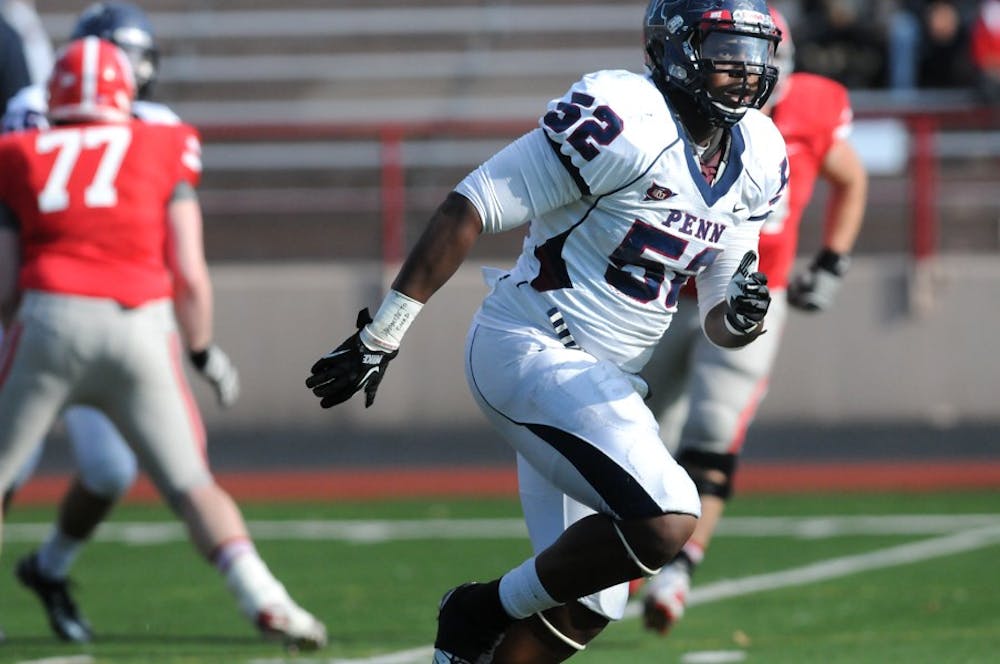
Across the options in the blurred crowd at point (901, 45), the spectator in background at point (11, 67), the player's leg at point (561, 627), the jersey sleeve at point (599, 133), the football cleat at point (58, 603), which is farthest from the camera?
the blurred crowd at point (901, 45)

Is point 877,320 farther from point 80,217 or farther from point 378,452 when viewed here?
point 80,217

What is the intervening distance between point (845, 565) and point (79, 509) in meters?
3.11

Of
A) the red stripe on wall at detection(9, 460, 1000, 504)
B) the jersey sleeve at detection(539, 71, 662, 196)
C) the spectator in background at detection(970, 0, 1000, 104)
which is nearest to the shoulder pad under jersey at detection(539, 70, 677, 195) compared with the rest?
the jersey sleeve at detection(539, 71, 662, 196)

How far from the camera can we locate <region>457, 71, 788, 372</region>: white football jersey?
170 inches

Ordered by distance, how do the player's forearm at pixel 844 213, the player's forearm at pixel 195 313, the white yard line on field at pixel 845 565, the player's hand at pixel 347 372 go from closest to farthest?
the player's hand at pixel 347 372 < the player's forearm at pixel 195 313 < the player's forearm at pixel 844 213 < the white yard line on field at pixel 845 565

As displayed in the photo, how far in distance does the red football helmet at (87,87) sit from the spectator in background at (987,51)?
9259mm

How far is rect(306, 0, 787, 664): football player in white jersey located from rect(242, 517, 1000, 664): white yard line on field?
5.39ft

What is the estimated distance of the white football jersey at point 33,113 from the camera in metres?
6.55

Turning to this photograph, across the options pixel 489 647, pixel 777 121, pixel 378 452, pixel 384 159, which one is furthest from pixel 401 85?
pixel 489 647

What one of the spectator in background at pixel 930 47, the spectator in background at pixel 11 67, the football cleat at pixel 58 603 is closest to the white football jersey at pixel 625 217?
the football cleat at pixel 58 603

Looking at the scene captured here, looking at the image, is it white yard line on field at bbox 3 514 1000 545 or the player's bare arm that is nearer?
the player's bare arm

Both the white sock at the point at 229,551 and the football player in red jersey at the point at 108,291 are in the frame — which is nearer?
the football player in red jersey at the point at 108,291

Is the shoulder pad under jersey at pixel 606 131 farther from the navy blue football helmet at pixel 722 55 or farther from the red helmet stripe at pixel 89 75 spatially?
the red helmet stripe at pixel 89 75

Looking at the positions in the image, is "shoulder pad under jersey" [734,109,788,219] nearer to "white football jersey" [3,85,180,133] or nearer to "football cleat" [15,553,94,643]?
"white football jersey" [3,85,180,133]
